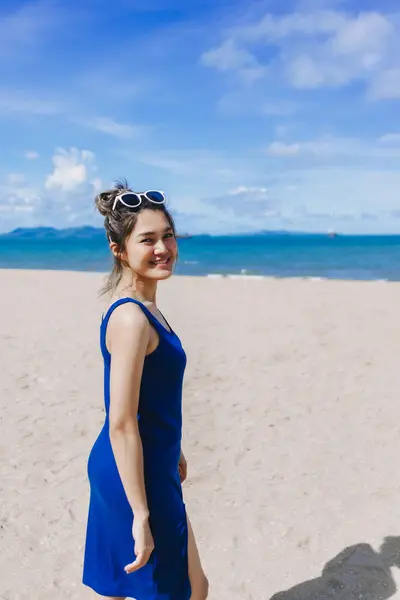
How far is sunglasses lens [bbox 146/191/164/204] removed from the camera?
2.47 meters

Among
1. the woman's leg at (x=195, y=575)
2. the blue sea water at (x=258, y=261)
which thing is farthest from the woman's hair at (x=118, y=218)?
the blue sea water at (x=258, y=261)

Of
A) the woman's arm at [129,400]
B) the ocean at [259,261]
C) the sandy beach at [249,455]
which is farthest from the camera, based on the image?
the ocean at [259,261]

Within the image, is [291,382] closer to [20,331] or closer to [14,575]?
[14,575]

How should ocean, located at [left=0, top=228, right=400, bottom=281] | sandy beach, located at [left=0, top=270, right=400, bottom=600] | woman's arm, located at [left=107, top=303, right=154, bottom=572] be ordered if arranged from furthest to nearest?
ocean, located at [left=0, top=228, right=400, bottom=281] → sandy beach, located at [left=0, top=270, right=400, bottom=600] → woman's arm, located at [left=107, top=303, right=154, bottom=572]

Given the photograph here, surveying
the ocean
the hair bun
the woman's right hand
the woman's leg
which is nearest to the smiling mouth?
the hair bun

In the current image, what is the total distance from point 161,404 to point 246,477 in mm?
3203

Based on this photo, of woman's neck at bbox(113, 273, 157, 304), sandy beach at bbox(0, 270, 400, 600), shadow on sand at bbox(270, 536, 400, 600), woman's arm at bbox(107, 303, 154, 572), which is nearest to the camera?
woman's arm at bbox(107, 303, 154, 572)

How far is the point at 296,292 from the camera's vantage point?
17938mm

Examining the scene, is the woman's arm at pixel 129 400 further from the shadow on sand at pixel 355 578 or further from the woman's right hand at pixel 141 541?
the shadow on sand at pixel 355 578

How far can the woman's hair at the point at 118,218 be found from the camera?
2.41 meters

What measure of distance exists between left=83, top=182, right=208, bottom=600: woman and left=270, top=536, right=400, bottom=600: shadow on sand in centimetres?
147

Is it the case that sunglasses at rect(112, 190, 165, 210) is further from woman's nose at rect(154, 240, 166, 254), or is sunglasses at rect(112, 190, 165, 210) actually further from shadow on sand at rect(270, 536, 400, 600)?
shadow on sand at rect(270, 536, 400, 600)

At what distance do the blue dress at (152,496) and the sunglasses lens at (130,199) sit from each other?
1.32 feet

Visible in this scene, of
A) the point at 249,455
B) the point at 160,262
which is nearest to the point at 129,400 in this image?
the point at 160,262
